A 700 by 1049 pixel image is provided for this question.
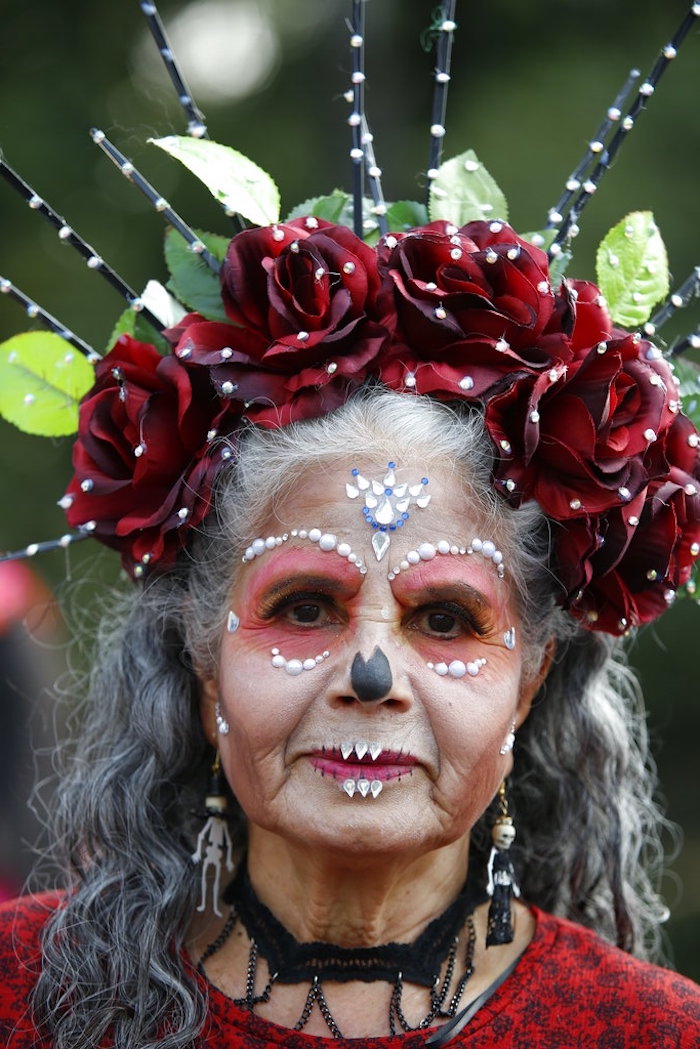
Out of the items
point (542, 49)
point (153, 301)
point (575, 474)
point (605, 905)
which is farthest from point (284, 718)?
point (542, 49)

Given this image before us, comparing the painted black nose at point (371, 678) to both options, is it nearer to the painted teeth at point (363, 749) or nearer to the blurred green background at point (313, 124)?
the painted teeth at point (363, 749)

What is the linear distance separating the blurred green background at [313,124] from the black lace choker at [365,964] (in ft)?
11.8

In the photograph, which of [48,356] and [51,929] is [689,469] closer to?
[48,356]

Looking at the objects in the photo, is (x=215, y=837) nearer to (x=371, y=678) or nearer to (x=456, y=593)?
(x=371, y=678)

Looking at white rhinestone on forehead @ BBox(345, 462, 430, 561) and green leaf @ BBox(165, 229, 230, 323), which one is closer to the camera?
white rhinestone on forehead @ BBox(345, 462, 430, 561)

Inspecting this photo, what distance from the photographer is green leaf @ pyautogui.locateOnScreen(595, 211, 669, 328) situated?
271cm

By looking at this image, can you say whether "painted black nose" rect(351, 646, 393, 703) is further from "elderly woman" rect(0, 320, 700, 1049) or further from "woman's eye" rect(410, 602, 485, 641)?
"woman's eye" rect(410, 602, 485, 641)

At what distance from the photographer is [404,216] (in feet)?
9.11

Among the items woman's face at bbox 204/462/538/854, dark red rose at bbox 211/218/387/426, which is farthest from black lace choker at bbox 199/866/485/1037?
dark red rose at bbox 211/218/387/426

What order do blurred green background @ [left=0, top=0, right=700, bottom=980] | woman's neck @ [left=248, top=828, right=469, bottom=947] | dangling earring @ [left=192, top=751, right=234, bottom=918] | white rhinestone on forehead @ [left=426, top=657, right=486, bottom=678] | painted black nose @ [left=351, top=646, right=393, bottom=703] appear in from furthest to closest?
blurred green background @ [left=0, top=0, right=700, bottom=980], dangling earring @ [left=192, top=751, right=234, bottom=918], woman's neck @ [left=248, top=828, right=469, bottom=947], white rhinestone on forehead @ [left=426, top=657, right=486, bottom=678], painted black nose @ [left=351, top=646, right=393, bottom=703]

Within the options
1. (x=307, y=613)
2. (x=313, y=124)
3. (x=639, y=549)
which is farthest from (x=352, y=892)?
(x=313, y=124)

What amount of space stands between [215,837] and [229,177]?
4.43 feet

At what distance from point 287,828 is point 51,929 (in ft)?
2.03

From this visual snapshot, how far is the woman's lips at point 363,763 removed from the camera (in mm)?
2346
